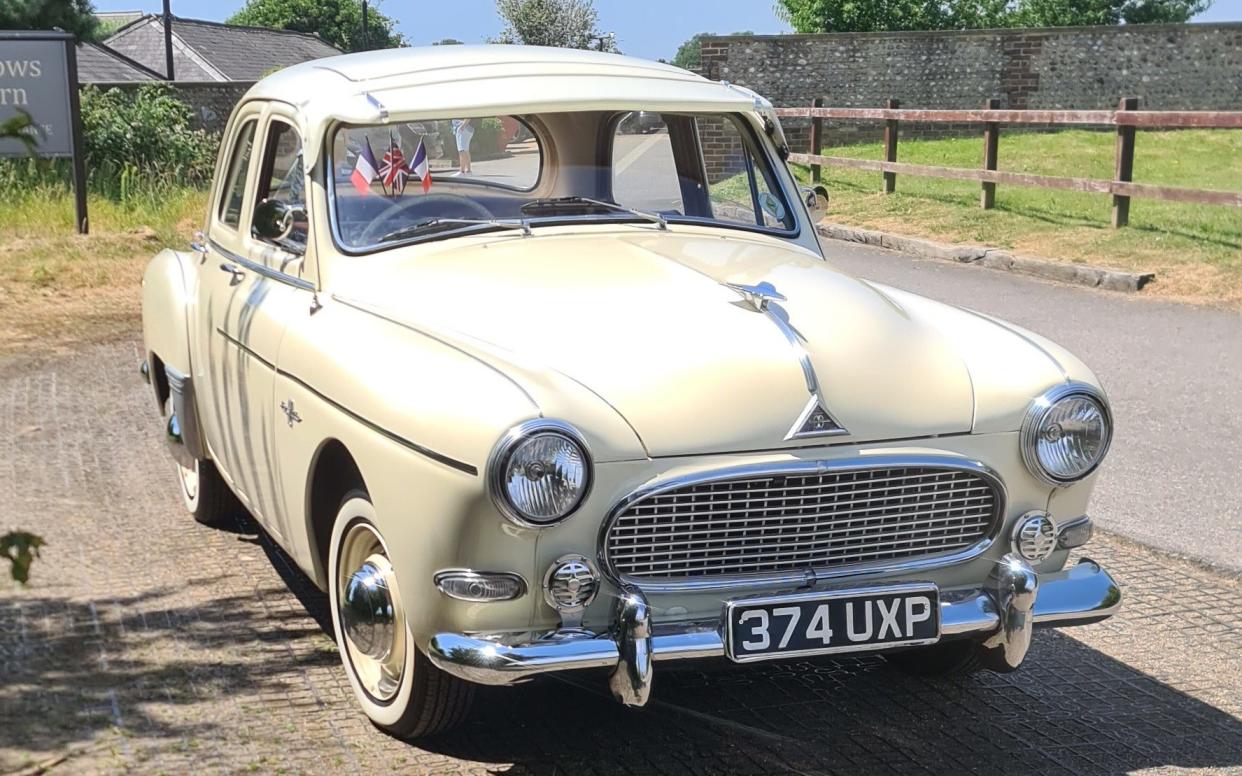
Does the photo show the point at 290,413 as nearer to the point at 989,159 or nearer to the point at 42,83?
the point at 42,83

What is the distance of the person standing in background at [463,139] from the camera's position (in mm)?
4637

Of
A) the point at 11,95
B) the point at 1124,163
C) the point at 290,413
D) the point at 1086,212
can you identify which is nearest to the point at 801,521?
the point at 290,413

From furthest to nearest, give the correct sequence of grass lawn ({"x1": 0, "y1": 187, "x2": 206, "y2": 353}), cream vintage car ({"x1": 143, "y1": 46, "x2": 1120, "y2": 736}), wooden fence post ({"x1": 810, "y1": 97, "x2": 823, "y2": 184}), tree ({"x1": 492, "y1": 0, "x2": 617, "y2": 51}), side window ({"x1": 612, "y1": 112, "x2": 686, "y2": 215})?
tree ({"x1": 492, "y1": 0, "x2": 617, "y2": 51}) → wooden fence post ({"x1": 810, "y1": 97, "x2": 823, "y2": 184}) → grass lawn ({"x1": 0, "y1": 187, "x2": 206, "y2": 353}) → side window ({"x1": 612, "y1": 112, "x2": 686, "y2": 215}) → cream vintage car ({"x1": 143, "y1": 46, "x2": 1120, "y2": 736})

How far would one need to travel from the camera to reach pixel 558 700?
13.2 feet

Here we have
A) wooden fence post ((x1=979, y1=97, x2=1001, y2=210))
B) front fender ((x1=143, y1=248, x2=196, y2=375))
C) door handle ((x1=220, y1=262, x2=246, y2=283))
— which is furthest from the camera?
wooden fence post ((x1=979, y1=97, x2=1001, y2=210))

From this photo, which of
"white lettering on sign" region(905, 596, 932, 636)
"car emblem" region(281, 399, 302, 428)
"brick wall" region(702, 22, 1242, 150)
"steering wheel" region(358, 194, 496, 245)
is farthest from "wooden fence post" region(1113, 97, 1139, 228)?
"brick wall" region(702, 22, 1242, 150)

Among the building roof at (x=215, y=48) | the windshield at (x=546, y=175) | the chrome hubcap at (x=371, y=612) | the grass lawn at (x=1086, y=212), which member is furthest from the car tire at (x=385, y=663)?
the building roof at (x=215, y=48)

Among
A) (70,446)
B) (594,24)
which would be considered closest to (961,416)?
(70,446)

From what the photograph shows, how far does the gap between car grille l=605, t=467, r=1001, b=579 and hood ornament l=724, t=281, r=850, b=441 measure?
102 millimetres

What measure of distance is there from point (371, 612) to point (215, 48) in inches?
2390

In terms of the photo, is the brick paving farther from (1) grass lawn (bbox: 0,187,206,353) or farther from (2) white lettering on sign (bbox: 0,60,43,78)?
(2) white lettering on sign (bbox: 0,60,43,78)

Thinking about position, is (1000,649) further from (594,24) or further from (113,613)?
(594,24)

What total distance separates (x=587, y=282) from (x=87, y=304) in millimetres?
8291

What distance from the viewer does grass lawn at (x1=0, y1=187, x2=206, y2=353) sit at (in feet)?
33.9
